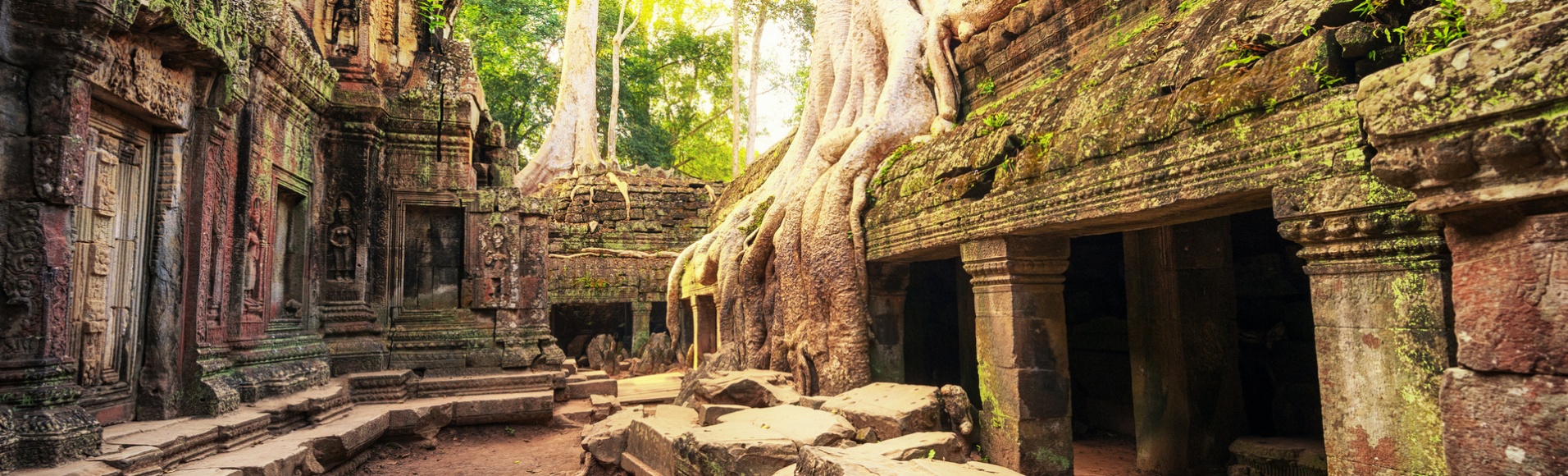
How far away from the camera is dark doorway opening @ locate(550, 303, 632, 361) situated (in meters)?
17.2

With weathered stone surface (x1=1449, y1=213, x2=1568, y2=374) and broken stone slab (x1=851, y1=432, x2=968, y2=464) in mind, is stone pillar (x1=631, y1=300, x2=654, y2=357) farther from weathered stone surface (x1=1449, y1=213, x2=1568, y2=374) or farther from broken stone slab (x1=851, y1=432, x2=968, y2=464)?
weathered stone surface (x1=1449, y1=213, x2=1568, y2=374)

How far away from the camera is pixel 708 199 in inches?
664

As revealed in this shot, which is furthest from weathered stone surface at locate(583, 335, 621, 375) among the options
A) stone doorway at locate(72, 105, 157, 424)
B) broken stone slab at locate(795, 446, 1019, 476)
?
broken stone slab at locate(795, 446, 1019, 476)

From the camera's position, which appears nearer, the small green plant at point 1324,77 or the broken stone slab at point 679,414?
the small green plant at point 1324,77

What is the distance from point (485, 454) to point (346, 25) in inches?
179

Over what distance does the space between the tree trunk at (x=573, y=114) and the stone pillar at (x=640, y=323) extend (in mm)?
5313

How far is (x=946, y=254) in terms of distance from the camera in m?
6.14

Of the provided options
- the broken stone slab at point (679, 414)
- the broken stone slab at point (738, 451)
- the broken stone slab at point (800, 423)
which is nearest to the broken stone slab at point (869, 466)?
the broken stone slab at point (738, 451)

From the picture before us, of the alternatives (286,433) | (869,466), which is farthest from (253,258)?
(869,466)

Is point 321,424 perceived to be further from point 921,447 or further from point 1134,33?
point 1134,33

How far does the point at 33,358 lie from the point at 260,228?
2617 millimetres

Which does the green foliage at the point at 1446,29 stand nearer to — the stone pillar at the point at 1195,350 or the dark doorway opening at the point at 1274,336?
the stone pillar at the point at 1195,350

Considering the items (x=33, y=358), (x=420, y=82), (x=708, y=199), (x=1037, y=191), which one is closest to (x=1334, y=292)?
(x=1037, y=191)

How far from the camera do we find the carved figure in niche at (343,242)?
788cm
